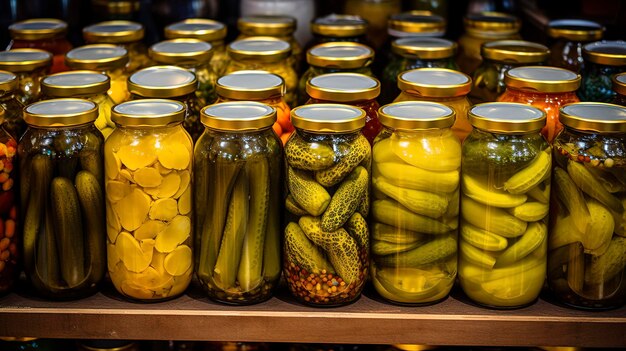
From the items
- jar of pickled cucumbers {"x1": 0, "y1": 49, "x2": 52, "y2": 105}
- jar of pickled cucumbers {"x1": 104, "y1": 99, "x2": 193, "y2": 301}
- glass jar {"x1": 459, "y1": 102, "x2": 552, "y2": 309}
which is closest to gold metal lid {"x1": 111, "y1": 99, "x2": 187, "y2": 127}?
jar of pickled cucumbers {"x1": 104, "y1": 99, "x2": 193, "y2": 301}

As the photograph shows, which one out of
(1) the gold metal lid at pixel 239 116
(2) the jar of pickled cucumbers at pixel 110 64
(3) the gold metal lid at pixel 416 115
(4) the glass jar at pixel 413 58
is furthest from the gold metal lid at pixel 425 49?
(2) the jar of pickled cucumbers at pixel 110 64

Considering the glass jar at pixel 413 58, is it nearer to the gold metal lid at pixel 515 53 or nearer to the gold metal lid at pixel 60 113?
the gold metal lid at pixel 515 53

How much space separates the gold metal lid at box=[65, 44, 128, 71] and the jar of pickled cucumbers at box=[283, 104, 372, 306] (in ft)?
1.20

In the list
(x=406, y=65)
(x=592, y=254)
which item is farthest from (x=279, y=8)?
(x=592, y=254)

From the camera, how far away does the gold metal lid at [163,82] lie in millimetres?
1150

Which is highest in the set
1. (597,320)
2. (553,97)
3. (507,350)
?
(553,97)

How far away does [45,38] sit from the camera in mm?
1445

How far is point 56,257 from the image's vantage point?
3.62 feet

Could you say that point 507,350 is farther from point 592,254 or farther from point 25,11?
point 25,11

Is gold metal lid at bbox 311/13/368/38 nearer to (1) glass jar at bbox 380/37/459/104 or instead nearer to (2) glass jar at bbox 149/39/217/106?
(1) glass jar at bbox 380/37/459/104

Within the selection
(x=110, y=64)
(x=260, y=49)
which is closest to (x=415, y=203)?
(x=260, y=49)

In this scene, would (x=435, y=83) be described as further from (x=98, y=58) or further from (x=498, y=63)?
(x=98, y=58)

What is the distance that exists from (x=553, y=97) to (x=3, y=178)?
74cm

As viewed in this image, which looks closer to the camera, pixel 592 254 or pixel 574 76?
pixel 592 254
